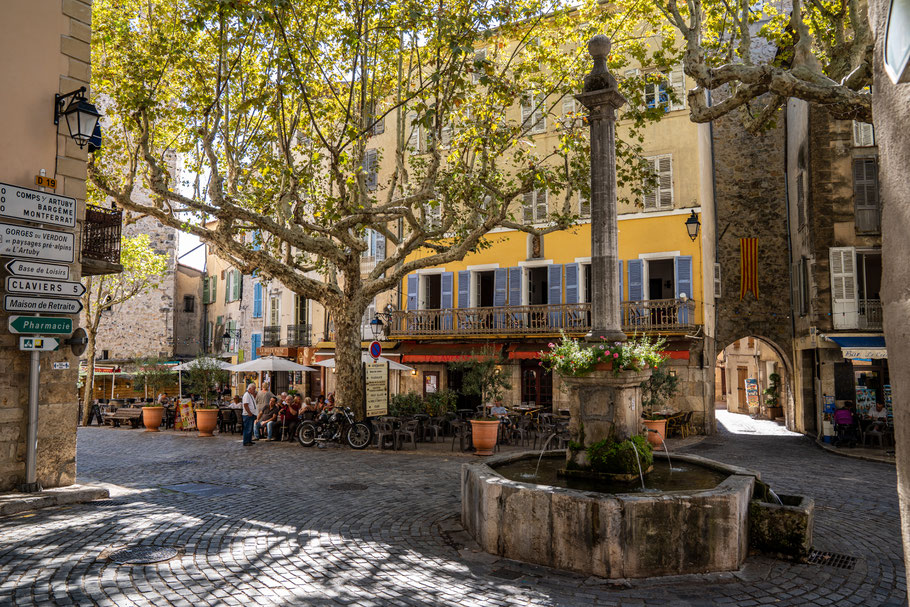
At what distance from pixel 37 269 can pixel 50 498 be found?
118 inches

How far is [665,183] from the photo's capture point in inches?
813

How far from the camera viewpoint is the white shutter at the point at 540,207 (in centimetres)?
2242

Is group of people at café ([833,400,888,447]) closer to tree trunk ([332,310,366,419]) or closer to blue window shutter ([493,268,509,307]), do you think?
blue window shutter ([493,268,509,307])

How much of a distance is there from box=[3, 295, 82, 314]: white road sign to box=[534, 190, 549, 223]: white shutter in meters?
16.0

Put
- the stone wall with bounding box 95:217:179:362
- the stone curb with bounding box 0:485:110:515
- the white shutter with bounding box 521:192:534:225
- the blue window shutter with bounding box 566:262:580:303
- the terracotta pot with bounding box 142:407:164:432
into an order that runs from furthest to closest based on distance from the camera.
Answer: the stone wall with bounding box 95:217:179:362 → the white shutter with bounding box 521:192:534:225 → the blue window shutter with bounding box 566:262:580:303 → the terracotta pot with bounding box 142:407:164:432 → the stone curb with bounding box 0:485:110:515

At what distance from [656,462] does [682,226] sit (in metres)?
13.1

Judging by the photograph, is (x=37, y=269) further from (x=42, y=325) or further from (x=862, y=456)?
(x=862, y=456)

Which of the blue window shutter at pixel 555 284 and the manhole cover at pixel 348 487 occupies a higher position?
the blue window shutter at pixel 555 284

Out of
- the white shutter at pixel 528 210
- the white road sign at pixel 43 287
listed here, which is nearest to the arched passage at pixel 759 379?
the white shutter at pixel 528 210

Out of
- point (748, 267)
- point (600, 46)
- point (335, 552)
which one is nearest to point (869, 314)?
point (748, 267)

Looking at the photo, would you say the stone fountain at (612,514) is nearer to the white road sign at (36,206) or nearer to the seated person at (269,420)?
the white road sign at (36,206)

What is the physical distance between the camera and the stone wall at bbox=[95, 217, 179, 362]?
37.1 meters

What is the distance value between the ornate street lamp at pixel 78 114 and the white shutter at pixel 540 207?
612 inches

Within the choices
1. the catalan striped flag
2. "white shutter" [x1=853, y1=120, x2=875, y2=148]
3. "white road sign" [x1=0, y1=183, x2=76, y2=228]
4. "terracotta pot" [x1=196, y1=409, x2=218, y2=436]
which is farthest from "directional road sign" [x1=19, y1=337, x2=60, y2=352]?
the catalan striped flag
